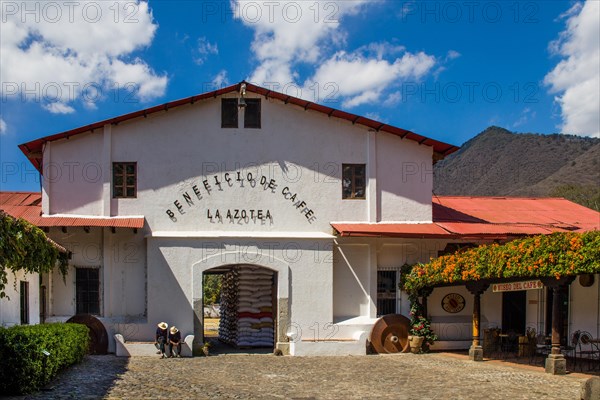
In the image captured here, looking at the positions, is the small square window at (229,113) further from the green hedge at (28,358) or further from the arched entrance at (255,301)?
the green hedge at (28,358)

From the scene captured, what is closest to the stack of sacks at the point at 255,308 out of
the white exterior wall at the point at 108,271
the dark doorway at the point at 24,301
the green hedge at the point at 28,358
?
the white exterior wall at the point at 108,271

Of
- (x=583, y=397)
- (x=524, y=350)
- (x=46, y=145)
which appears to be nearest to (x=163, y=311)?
(x=46, y=145)

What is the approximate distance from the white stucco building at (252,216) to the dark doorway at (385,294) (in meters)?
0.03

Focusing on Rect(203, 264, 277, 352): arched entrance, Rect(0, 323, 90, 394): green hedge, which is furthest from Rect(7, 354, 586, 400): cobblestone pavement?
Rect(203, 264, 277, 352): arched entrance

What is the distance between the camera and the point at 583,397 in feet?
36.7

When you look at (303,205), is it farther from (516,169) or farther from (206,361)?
(516,169)

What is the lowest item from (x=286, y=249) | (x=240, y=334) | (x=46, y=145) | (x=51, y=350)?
(x=240, y=334)

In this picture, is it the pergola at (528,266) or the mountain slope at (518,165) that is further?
the mountain slope at (518,165)

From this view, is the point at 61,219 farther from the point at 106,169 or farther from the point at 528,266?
the point at 528,266

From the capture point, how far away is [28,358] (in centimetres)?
1119

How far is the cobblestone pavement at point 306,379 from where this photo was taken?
12344 mm

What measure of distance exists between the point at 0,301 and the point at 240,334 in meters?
9.87

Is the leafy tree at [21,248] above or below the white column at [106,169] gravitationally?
below

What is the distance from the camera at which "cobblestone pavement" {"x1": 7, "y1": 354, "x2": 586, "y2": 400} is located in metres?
12.3
